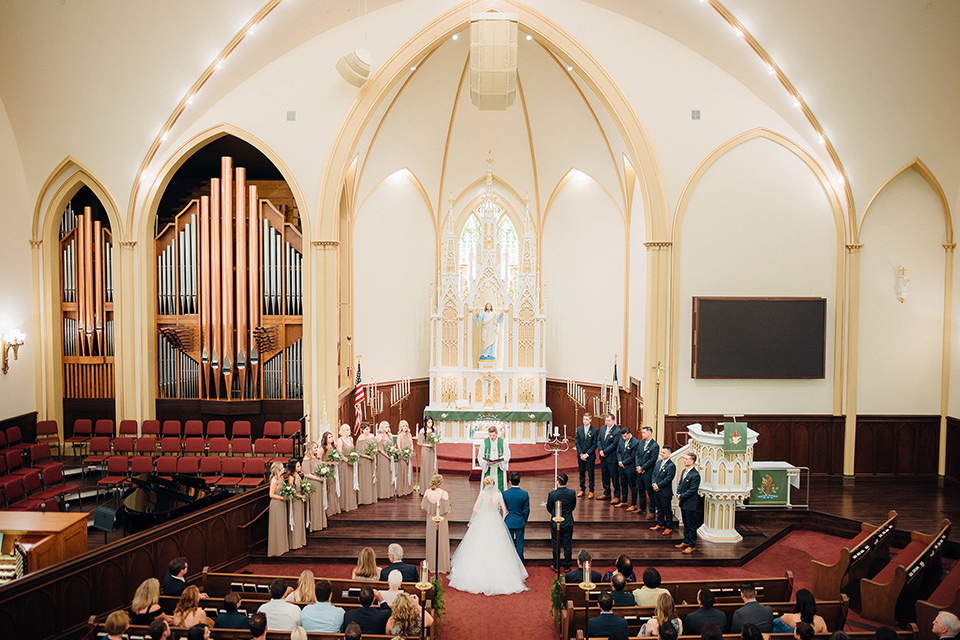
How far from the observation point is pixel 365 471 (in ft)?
33.5

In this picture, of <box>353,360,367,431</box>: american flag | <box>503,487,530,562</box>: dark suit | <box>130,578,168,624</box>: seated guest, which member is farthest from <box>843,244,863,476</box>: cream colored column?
<box>130,578,168,624</box>: seated guest

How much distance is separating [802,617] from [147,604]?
5597 mm

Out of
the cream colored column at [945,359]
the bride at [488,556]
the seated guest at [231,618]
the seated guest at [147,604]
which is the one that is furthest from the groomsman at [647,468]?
the seated guest at [147,604]

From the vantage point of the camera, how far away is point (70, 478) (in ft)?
38.5

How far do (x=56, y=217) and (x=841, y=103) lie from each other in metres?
15.3

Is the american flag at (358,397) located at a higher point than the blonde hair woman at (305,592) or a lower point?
higher

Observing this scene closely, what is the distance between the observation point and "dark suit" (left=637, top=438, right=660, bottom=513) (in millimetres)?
9328

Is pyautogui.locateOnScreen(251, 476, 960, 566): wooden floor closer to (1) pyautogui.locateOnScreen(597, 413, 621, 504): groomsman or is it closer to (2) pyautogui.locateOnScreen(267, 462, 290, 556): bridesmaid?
(2) pyautogui.locateOnScreen(267, 462, 290, 556): bridesmaid

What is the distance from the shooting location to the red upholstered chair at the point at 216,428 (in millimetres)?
12266

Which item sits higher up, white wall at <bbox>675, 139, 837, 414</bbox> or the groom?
white wall at <bbox>675, 139, 837, 414</bbox>

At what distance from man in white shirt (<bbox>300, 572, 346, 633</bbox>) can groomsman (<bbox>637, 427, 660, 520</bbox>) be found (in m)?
5.37

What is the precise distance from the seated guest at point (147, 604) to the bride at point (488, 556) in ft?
11.6

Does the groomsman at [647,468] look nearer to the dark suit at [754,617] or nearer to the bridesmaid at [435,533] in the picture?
the bridesmaid at [435,533]

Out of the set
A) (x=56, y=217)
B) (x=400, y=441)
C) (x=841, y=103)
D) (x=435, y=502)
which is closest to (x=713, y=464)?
(x=435, y=502)
